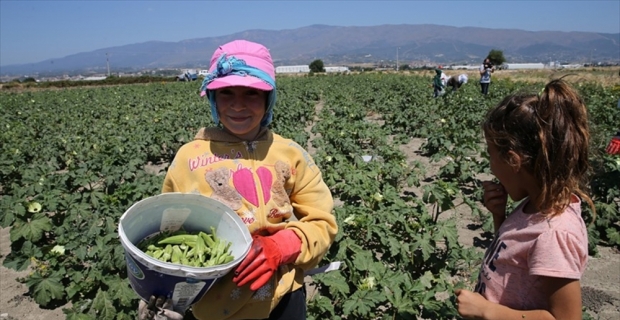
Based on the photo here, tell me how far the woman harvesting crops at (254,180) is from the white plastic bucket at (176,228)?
145mm

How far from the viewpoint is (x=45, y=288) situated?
11.8 ft

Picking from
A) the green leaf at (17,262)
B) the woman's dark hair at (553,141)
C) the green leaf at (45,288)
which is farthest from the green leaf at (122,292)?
the woman's dark hair at (553,141)

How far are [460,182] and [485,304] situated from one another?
5.52 metres

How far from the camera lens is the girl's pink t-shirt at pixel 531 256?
1.33 metres

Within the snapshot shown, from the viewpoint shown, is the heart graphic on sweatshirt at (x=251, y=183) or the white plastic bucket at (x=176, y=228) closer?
the white plastic bucket at (x=176, y=228)

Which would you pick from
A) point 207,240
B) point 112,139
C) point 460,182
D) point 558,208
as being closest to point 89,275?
A: point 207,240

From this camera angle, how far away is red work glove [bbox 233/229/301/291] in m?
1.42

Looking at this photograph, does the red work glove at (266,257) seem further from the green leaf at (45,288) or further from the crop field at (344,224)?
the green leaf at (45,288)

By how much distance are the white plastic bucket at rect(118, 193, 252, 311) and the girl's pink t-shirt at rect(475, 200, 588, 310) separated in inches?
34.0

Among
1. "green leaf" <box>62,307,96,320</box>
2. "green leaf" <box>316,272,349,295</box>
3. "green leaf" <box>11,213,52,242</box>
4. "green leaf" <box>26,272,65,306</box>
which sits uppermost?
"green leaf" <box>11,213,52,242</box>

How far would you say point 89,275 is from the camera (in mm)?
3562

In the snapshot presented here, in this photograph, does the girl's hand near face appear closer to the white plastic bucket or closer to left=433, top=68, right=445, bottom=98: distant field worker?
the white plastic bucket

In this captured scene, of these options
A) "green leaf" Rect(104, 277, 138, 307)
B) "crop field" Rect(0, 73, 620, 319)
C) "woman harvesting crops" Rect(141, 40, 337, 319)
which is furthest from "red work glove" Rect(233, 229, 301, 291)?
"green leaf" Rect(104, 277, 138, 307)

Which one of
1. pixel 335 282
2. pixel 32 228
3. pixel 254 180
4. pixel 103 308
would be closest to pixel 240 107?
pixel 254 180
